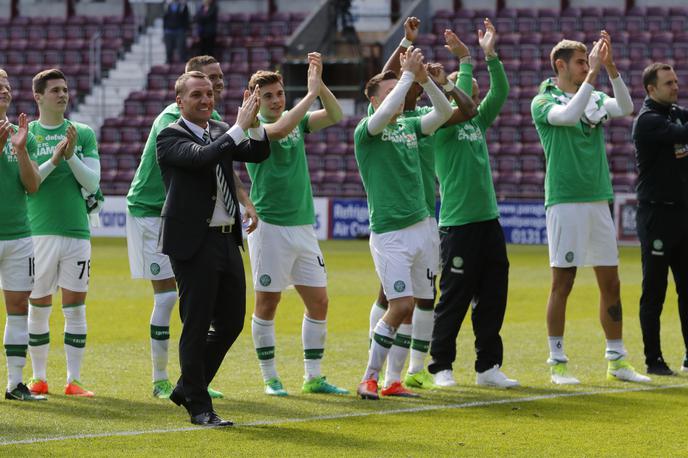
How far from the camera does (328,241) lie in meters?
28.3

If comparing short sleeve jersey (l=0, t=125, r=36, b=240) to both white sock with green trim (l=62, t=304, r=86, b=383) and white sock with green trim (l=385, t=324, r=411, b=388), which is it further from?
white sock with green trim (l=385, t=324, r=411, b=388)

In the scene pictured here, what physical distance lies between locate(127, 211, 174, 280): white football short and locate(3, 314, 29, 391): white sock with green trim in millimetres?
828

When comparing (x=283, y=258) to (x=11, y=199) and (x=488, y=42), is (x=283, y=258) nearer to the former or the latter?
(x=11, y=199)

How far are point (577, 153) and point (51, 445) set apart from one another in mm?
4598

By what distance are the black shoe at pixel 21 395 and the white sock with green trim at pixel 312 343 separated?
1785 millimetres

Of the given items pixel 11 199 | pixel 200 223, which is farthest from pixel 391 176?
pixel 11 199

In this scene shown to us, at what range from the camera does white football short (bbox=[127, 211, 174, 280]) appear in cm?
923

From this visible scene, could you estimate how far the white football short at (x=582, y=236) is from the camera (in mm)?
9945

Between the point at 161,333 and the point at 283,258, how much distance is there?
97 cm

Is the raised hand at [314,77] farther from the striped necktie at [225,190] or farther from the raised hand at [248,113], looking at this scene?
the striped necktie at [225,190]

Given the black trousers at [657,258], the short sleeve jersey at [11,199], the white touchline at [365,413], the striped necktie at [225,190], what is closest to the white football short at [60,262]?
the short sleeve jersey at [11,199]

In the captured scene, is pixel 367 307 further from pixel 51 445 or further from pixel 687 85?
pixel 687 85

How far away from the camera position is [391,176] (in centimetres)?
900

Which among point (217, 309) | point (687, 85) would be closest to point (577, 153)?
point (217, 309)
